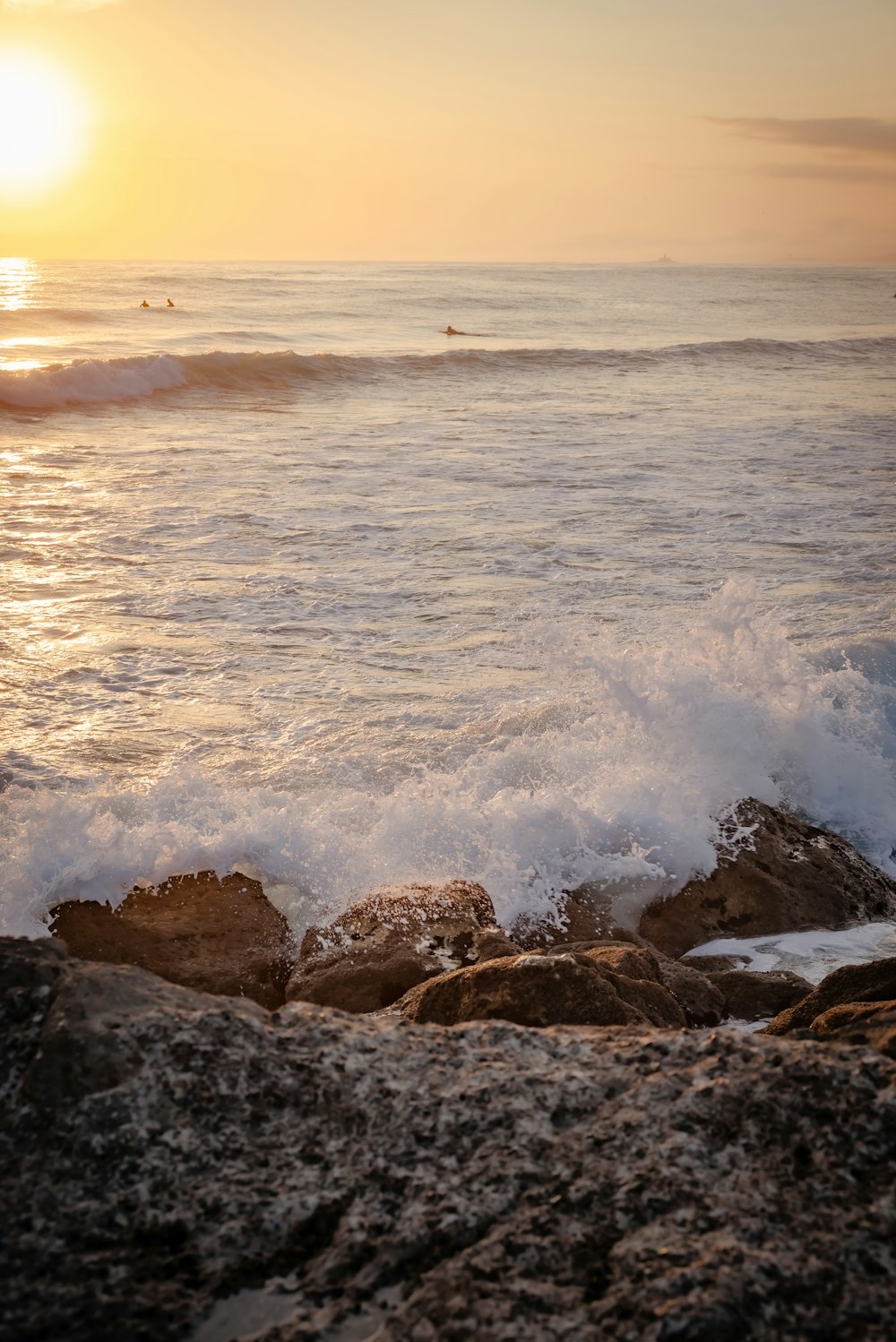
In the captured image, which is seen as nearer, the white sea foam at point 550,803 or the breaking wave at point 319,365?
the white sea foam at point 550,803

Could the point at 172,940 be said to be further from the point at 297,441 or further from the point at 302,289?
the point at 302,289

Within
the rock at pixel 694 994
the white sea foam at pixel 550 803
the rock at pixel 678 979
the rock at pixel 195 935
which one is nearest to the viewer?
the rock at pixel 678 979

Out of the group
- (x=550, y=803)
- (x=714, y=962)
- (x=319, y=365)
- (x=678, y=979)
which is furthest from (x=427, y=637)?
(x=319, y=365)

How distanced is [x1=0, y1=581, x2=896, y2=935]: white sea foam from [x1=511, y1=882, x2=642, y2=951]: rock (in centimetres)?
6

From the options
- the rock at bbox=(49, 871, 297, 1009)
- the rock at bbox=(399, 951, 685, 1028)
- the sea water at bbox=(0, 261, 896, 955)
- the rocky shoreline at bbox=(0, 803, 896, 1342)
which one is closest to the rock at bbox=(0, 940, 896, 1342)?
the rocky shoreline at bbox=(0, 803, 896, 1342)

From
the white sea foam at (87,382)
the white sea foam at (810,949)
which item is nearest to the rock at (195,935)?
the white sea foam at (810,949)

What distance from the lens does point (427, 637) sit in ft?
24.9

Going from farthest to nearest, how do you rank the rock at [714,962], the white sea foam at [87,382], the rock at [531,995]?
the white sea foam at [87,382], the rock at [714,962], the rock at [531,995]

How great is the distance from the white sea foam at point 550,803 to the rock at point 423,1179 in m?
2.71

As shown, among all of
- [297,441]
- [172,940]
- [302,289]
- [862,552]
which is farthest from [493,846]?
[302,289]

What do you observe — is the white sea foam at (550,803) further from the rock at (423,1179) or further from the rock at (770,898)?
the rock at (423,1179)

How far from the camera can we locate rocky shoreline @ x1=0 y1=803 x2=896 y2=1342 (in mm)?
1316

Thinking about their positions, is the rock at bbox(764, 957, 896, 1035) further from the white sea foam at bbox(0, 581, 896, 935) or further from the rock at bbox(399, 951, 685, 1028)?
the white sea foam at bbox(0, 581, 896, 935)

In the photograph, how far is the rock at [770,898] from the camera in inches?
183
